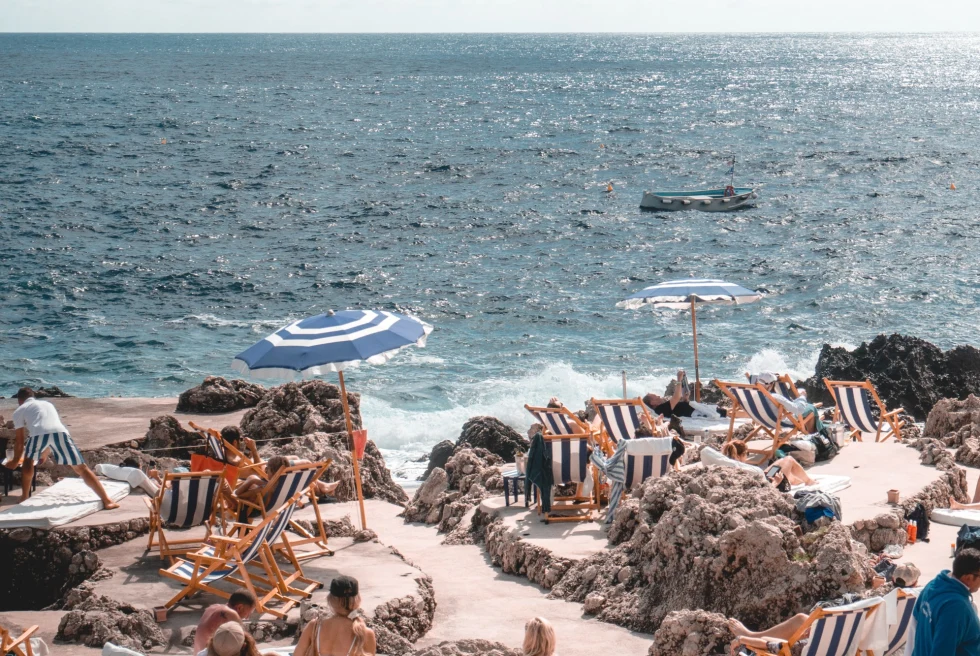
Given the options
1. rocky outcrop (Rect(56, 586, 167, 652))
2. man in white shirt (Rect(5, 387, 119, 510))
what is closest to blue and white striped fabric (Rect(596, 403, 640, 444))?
man in white shirt (Rect(5, 387, 119, 510))

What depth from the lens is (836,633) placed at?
6789 millimetres

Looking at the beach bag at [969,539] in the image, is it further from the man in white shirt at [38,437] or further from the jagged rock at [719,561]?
the man in white shirt at [38,437]

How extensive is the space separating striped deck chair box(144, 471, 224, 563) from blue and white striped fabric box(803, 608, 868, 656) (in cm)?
517

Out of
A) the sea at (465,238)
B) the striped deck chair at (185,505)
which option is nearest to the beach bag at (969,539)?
the striped deck chair at (185,505)

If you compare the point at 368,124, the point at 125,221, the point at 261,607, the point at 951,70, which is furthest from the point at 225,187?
the point at 951,70

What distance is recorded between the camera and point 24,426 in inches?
432

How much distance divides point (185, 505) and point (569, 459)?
3867 mm

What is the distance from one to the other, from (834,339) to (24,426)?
925 inches

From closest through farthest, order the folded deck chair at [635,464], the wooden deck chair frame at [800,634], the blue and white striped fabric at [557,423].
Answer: the wooden deck chair frame at [800,634]
the folded deck chair at [635,464]
the blue and white striped fabric at [557,423]

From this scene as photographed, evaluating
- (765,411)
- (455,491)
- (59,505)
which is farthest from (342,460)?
(765,411)

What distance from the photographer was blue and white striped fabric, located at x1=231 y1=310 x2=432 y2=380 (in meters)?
10.1

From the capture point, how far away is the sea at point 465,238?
91.8 feet

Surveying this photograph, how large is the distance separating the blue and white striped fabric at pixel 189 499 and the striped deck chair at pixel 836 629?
5.24 meters

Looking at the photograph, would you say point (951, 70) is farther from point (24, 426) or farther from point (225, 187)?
point (24, 426)
